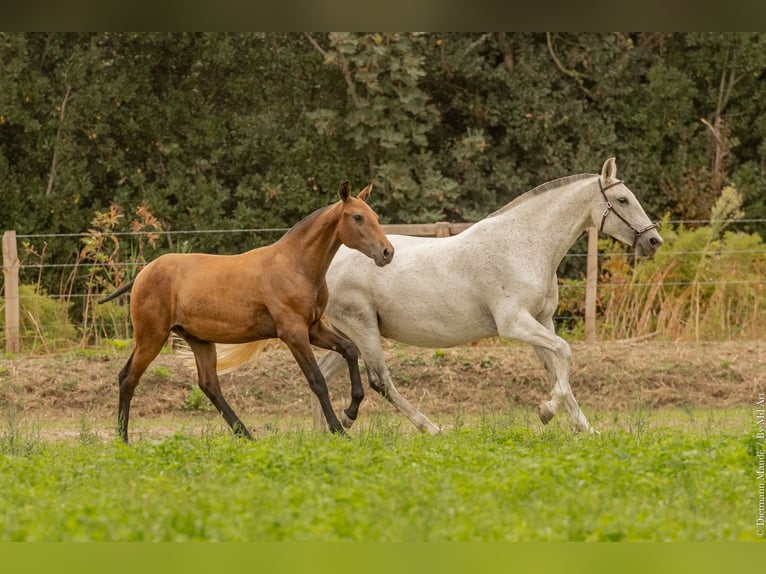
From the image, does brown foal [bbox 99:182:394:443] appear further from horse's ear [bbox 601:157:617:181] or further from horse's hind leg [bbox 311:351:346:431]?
horse's ear [bbox 601:157:617:181]

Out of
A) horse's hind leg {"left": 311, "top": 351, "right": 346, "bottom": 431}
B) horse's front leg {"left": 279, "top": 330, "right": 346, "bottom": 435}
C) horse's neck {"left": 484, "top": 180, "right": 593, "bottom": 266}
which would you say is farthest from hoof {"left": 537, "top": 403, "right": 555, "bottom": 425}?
horse's hind leg {"left": 311, "top": 351, "right": 346, "bottom": 431}

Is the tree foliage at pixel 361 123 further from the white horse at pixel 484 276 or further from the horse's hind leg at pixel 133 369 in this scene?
the horse's hind leg at pixel 133 369

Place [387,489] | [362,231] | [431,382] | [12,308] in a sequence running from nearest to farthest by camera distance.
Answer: [387,489], [362,231], [431,382], [12,308]

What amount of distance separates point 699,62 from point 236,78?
8.30m

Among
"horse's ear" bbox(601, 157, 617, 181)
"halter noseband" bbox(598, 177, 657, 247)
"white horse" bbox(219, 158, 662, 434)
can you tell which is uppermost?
A: "horse's ear" bbox(601, 157, 617, 181)

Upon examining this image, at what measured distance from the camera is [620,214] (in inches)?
398

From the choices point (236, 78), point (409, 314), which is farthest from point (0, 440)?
point (236, 78)

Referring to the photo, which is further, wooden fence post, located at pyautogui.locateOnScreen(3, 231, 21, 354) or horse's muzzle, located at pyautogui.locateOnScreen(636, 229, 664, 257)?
wooden fence post, located at pyautogui.locateOnScreen(3, 231, 21, 354)

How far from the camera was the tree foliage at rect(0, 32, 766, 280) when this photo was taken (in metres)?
20.5

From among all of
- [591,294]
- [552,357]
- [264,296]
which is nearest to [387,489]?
[264,296]

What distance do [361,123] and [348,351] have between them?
11.4 metres

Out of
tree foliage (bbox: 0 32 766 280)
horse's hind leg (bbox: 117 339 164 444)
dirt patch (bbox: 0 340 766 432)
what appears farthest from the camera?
tree foliage (bbox: 0 32 766 280)

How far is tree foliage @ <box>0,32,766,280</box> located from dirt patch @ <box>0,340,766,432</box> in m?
6.21

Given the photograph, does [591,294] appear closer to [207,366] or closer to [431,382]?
[431,382]
